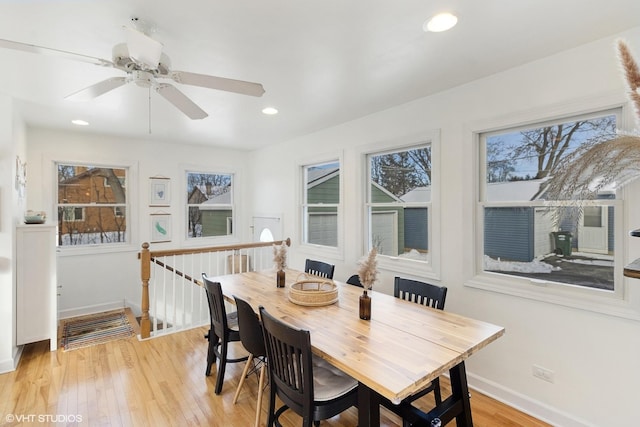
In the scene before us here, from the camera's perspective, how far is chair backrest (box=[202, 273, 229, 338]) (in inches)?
94.7

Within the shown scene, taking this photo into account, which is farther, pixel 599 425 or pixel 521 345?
pixel 521 345

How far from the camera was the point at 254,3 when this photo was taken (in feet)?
5.30

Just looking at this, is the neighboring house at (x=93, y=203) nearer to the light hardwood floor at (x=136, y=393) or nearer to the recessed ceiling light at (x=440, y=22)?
the light hardwood floor at (x=136, y=393)

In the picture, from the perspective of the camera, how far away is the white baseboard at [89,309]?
4301 mm

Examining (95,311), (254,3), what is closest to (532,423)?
(254,3)

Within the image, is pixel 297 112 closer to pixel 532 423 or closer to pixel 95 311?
pixel 532 423

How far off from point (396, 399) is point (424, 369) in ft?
0.82

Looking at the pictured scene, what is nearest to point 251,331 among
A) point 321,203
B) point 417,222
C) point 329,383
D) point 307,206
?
point 329,383

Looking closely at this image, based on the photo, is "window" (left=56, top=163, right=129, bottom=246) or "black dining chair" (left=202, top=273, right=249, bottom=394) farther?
"window" (left=56, top=163, right=129, bottom=246)

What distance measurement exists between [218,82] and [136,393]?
2.52 metres

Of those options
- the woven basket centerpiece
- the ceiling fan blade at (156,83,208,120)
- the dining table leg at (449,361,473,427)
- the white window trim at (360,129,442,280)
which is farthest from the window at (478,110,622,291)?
the ceiling fan blade at (156,83,208,120)

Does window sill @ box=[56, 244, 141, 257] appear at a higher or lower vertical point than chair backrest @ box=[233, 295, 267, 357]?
higher

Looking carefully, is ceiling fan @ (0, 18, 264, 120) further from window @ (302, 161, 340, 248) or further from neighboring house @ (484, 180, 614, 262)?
window @ (302, 161, 340, 248)

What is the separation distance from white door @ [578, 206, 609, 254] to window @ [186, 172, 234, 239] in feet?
16.9
